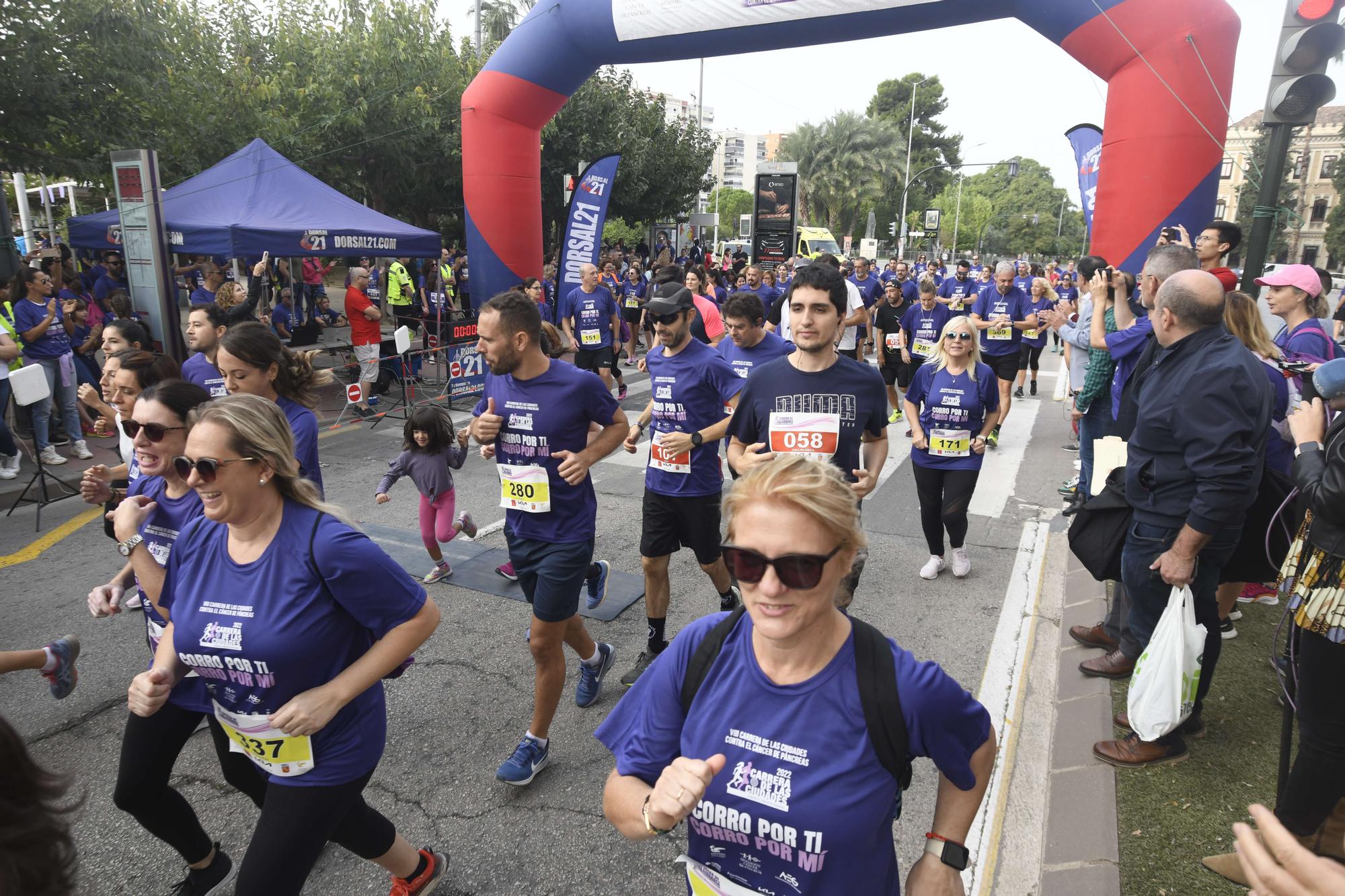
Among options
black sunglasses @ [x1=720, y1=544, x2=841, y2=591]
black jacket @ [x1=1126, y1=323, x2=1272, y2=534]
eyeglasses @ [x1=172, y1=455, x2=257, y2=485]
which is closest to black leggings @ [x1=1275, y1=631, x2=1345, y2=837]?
black jacket @ [x1=1126, y1=323, x2=1272, y2=534]

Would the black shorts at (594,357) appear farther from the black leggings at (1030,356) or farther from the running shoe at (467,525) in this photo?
the black leggings at (1030,356)

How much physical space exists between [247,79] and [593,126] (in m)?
9.68

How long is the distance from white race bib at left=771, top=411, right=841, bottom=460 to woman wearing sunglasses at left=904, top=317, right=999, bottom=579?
1.86 meters

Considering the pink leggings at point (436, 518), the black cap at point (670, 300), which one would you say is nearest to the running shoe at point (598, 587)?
the pink leggings at point (436, 518)

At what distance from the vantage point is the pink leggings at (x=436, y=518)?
17.9 feet

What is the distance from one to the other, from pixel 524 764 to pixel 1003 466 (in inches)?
277

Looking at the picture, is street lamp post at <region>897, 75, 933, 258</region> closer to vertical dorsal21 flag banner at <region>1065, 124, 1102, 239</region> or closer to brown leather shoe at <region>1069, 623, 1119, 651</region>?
vertical dorsal21 flag banner at <region>1065, 124, 1102, 239</region>

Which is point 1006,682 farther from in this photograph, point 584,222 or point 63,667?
point 584,222

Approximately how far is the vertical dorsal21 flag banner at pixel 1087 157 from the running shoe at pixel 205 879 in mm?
10281

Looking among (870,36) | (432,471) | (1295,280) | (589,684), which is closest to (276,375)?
(432,471)

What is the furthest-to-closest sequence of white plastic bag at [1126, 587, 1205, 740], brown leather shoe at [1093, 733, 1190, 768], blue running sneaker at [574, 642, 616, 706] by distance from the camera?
blue running sneaker at [574, 642, 616, 706]
brown leather shoe at [1093, 733, 1190, 768]
white plastic bag at [1126, 587, 1205, 740]

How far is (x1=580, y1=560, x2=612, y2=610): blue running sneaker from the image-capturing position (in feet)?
16.8

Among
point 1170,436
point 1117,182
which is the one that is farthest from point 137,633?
point 1117,182

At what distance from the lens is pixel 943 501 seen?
5.55m
